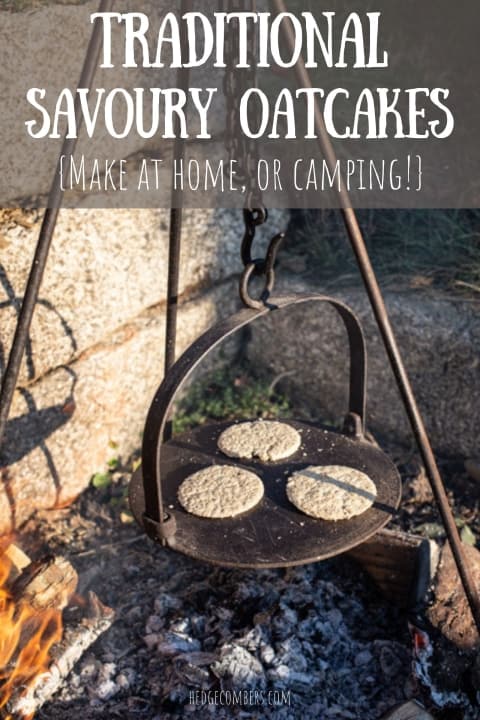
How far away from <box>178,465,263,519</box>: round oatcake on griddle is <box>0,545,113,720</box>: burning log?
0.63m

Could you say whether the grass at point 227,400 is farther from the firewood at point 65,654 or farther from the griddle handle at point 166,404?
the griddle handle at point 166,404

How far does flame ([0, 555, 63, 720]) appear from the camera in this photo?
6.99ft

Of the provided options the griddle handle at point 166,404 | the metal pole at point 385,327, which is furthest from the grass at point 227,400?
the griddle handle at point 166,404

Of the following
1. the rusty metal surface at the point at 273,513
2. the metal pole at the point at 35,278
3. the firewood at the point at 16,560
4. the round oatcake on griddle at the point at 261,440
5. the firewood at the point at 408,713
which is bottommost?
the firewood at the point at 408,713

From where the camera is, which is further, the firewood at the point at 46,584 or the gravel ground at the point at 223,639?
the firewood at the point at 46,584

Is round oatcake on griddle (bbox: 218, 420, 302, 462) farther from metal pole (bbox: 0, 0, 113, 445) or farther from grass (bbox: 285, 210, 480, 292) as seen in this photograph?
grass (bbox: 285, 210, 480, 292)

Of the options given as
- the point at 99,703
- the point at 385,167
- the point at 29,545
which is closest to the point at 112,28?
the point at 385,167

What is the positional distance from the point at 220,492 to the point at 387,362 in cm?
145

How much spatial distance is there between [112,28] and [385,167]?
4.69 ft

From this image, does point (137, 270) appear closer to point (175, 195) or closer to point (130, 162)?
point (130, 162)

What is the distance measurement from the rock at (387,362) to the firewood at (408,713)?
1.36 m

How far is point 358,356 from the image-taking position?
7.17ft

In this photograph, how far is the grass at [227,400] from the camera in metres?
3.36

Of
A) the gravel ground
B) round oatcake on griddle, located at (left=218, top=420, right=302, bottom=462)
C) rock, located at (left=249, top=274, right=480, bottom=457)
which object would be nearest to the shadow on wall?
the gravel ground
